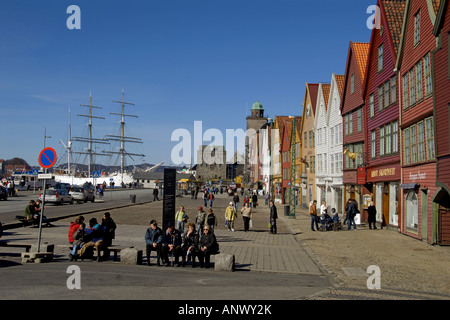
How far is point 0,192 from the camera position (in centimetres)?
4859

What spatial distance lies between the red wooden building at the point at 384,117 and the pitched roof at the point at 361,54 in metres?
2.82

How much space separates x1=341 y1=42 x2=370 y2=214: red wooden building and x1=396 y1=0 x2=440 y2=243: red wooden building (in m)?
8.28

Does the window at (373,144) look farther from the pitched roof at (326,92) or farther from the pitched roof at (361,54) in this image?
the pitched roof at (326,92)

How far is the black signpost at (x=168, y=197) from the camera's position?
1745 centimetres

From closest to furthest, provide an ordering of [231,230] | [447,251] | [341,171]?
1. [447,251]
2. [231,230]
3. [341,171]

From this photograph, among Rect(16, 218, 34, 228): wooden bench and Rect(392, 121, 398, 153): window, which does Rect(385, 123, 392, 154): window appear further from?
Rect(16, 218, 34, 228): wooden bench

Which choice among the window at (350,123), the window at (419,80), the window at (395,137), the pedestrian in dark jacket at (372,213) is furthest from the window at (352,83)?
the window at (419,80)

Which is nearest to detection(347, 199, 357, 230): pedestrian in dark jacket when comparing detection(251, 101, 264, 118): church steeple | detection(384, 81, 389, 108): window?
detection(384, 81, 389, 108): window

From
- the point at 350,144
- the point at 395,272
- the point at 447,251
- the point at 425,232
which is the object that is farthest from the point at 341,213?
the point at 395,272

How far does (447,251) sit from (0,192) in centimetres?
4274

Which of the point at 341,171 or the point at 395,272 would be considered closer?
the point at 395,272
